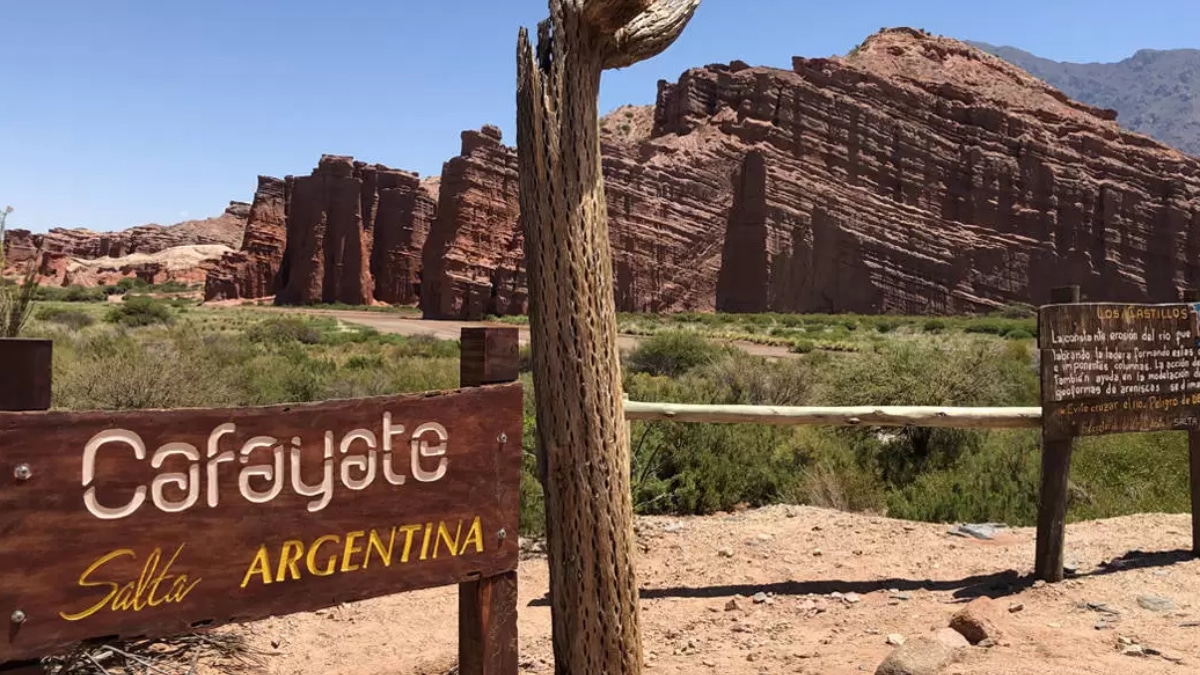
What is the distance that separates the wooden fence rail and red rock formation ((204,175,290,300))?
75.2 m

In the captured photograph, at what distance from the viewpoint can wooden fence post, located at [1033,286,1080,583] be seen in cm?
537

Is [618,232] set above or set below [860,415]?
above

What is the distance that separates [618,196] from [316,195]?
33.4 metres

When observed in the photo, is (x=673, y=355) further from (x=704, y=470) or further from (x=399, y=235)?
(x=399, y=235)

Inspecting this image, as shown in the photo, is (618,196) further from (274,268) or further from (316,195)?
(274,268)

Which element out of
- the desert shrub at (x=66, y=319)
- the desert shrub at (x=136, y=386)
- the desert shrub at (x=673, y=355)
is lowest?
the desert shrub at (x=136, y=386)

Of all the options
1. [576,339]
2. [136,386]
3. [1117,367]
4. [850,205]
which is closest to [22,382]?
[576,339]

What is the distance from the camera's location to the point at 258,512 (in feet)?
7.61

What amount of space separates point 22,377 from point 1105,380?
19.1ft

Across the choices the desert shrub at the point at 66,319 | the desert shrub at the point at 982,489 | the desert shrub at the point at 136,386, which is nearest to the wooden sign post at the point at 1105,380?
the desert shrub at the point at 982,489

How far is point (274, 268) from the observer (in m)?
79.2

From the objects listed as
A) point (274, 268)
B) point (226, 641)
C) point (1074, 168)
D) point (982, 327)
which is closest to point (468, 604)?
point (226, 641)

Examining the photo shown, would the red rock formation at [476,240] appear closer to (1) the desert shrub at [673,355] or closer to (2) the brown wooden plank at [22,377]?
(1) the desert shrub at [673,355]

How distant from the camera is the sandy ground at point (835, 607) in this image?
4.46m
